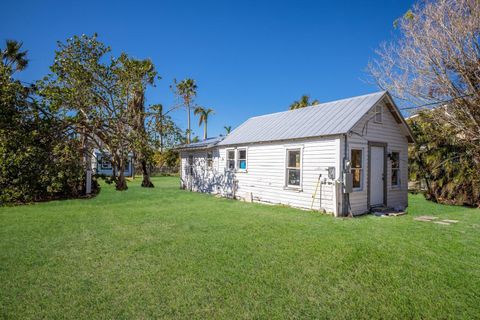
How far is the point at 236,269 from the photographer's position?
4.50 meters

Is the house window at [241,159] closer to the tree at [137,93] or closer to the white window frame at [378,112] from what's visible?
the tree at [137,93]

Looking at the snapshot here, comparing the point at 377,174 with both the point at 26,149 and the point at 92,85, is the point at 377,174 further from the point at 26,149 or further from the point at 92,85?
the point at 26,149

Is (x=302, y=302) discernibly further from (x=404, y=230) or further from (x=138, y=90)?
(x=138, y=90)

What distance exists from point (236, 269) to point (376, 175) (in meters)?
8.68

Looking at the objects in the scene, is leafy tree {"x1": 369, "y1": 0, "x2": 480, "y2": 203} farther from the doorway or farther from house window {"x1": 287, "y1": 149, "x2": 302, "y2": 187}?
house window {"x1": 287, "y1": 149, "x2": 302, "y2": 187}

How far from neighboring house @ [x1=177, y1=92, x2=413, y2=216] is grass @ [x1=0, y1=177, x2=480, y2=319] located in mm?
2091

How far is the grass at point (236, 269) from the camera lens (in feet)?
10.9

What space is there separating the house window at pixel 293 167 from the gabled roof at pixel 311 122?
2.81ft

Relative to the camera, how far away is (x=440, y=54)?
13.1 meters

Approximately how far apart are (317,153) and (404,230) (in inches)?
157

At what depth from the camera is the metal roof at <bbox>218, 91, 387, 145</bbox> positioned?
1009 cm

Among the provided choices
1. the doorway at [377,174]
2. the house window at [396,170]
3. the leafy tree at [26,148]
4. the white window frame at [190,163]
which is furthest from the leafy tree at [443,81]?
the leafy tree at [26,148]

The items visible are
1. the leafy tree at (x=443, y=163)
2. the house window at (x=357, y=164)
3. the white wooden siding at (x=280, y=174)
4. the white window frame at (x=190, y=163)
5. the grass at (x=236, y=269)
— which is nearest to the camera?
the grass at (x=236, y=269)

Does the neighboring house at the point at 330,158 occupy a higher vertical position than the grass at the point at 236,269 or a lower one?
higher
